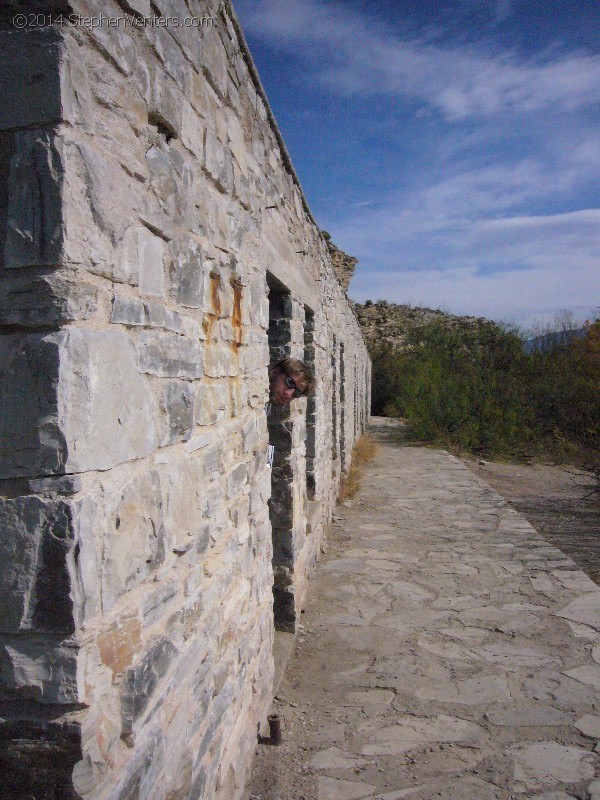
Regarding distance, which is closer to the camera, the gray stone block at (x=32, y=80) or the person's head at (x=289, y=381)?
the gray stone block at (x=32, y=80)

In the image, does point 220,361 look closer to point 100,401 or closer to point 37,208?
point 100,401

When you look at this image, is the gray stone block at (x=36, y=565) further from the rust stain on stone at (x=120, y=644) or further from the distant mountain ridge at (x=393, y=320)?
the distant mountain ridge at (x=393, y=320)

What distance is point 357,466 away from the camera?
10.8 metres

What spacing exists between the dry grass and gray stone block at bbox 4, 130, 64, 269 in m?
7.03

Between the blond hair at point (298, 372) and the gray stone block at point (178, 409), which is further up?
the blond hair at point (298, 372)

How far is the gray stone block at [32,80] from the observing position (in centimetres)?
128

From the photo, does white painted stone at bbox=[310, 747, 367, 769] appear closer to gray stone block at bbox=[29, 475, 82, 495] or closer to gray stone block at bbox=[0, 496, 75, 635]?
gray stone block at bbox=[0, 496, 75, 635]

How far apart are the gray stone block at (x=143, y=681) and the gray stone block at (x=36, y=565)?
11.2 inches

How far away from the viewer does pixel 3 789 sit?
1302 millimetres

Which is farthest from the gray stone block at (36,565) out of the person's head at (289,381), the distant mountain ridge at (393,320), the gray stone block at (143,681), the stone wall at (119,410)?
the distant mountain ridge at (393,320)

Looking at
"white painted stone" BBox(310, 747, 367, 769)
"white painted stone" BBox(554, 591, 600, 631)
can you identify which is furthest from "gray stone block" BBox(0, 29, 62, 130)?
"white painted stone" BBox(554, 591, 600, 631)

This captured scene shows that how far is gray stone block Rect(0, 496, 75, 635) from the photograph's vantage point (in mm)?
1250

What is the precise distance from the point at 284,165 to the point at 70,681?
3490mm

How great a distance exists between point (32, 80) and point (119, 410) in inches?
28.4
